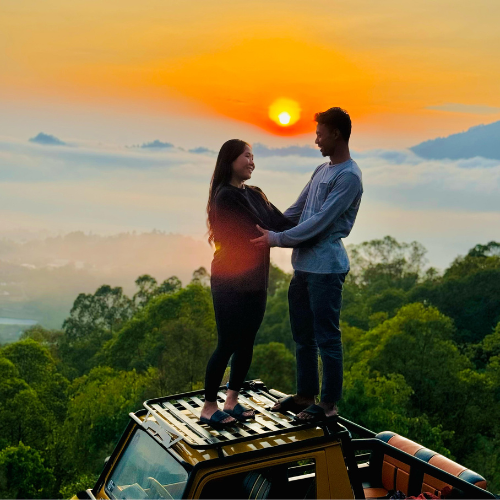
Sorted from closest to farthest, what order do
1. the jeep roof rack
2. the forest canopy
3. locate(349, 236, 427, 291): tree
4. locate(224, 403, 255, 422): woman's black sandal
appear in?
the jeep roof rack < locate(224, 403, 255, 422): woman's black sandal < the forest canopy < locate(349, 236, 427, 291): tree

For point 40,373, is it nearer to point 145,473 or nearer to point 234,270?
point 145,473

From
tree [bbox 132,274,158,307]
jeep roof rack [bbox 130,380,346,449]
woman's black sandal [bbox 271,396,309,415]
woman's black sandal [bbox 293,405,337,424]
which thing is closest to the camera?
jeep roof rack [bbox 130,380,346,449]

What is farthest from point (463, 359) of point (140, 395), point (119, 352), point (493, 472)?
point (119, 352)

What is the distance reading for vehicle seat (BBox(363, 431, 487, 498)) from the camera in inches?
269

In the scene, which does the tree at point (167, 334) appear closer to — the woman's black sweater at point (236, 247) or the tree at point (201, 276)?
the tree at point (201, 276)

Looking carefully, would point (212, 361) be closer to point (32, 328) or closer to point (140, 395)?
point (140, 395)

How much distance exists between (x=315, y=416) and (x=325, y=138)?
2347mm

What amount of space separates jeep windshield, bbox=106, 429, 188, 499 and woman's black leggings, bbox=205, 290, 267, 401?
2.17ft

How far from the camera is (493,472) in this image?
33500 millimetres

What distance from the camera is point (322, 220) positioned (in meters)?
6.26

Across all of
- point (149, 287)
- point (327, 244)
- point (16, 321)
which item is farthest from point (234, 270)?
point (16, 321)

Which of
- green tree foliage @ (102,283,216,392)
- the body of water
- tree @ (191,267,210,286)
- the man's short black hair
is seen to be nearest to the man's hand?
the man's short black hair

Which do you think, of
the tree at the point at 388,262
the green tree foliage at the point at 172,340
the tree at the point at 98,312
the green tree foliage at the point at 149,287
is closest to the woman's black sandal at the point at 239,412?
the green tree foliage at the point at 172,340

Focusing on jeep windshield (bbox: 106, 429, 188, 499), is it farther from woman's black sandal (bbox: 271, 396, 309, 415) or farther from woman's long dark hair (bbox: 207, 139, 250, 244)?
woman's long dark hair (bbox: 207, 139, 250, 244)
